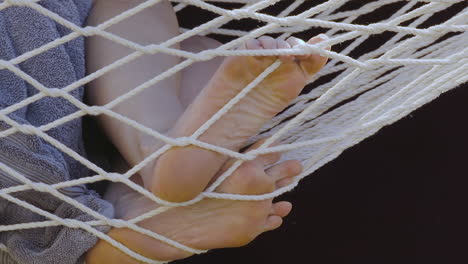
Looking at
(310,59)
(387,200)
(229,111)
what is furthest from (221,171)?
(387,200)

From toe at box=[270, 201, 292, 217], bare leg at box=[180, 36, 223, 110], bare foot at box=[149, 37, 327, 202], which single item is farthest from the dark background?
bare foot at box=[149, 37, 327, 202]

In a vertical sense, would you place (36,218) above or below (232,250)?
above

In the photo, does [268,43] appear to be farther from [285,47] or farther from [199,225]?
[199,225]

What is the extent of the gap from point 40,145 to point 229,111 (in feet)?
0.81

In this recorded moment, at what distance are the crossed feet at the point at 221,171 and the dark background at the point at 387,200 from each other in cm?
38

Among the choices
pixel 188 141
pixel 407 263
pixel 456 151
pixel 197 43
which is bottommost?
pixel 407 263

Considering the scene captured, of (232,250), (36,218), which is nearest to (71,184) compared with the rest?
(36,218)

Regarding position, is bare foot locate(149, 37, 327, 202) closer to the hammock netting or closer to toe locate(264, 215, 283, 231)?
the hammock netting

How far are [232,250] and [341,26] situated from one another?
65 centimetres

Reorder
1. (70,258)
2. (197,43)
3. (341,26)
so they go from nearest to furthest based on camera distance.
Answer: (341,26) < (70,258) < (197,43)

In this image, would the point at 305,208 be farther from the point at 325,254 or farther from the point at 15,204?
the point at 15,204

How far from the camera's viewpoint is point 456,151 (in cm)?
126

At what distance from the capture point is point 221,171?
2.81ft

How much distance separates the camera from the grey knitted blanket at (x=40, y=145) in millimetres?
844
